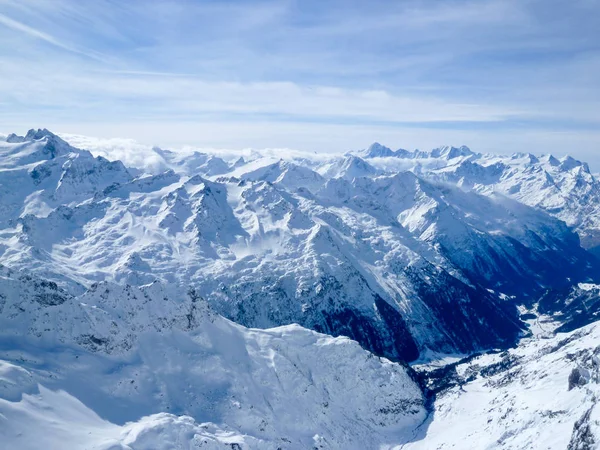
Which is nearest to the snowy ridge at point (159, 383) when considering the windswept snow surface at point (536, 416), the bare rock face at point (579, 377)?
the windswept snow surface at point (536, 416)

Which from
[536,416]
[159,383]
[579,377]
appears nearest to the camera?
[536,416]

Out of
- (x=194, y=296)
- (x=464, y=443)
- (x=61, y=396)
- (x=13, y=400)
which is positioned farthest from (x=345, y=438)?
(x=13, y=400)

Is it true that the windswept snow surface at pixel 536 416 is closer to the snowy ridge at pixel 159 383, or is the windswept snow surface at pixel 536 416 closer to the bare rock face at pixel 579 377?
the bare rock face at pixel 579 377

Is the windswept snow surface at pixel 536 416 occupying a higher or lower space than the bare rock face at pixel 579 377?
lower

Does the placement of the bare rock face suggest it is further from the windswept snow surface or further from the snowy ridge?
the snowy ridge

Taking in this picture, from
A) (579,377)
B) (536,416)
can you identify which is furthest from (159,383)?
(579,377)

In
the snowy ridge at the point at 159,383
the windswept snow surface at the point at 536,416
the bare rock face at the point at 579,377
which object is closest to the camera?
the snowy ridge at the point at 159,383

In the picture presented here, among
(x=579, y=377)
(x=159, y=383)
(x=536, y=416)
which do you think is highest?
(x=579, y=377)

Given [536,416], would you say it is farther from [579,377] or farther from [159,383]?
[159,383]

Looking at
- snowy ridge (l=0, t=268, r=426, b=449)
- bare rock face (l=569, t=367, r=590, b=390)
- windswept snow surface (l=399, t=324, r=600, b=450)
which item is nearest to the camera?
snowy ridge (l=0, t=268, r=426, b=449)

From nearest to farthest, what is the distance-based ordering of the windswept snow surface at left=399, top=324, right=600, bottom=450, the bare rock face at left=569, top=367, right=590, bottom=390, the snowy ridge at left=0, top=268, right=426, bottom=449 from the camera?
the snowy ridge at left=0, top=268, right=426, bottom=449
the windswept snow surface at left=399, top=324, right=600, bottom=450
the bare rock face at left=569, top=367, right=590, bottom=390

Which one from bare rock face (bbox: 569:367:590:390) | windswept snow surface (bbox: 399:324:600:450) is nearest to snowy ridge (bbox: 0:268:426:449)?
windswept snow surface (bbox: 399:324:600:450)

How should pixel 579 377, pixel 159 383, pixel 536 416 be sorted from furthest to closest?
pixel 159 383 → pixel 579 377 → pixel 536 416

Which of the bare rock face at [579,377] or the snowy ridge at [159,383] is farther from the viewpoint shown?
the bare rock face at [579,377]
